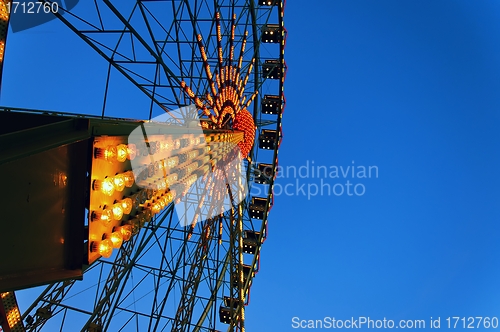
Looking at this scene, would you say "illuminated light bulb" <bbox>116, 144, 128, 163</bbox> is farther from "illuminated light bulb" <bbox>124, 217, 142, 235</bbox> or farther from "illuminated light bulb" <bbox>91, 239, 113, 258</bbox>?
"illuminated light bulb" <bbox>124, 217, 142, 235</bbox>

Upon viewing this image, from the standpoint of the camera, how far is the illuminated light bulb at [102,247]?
3968 mm

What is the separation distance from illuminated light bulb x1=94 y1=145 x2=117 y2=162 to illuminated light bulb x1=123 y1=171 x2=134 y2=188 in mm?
556

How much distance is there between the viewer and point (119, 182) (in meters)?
4.41

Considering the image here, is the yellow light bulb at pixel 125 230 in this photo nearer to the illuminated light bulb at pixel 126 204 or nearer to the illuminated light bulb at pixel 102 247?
the illuminated light bulb at pixel 126 204

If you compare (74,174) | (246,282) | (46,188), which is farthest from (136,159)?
(246,282)

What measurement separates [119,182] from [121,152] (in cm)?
44

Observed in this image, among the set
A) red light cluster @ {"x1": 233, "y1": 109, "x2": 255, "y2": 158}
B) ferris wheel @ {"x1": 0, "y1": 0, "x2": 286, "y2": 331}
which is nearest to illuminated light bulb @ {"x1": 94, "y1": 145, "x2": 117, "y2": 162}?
ferris wheel @ {"x1": 0, "y1": 0, "x2": 286, "y2": 331}

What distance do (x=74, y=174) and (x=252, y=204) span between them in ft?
55.6

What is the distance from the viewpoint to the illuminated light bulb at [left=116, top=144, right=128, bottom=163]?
13.6 ft

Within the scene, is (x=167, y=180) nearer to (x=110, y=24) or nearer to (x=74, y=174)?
(x=74, y=174)

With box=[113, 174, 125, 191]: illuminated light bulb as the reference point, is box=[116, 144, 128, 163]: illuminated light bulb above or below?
above

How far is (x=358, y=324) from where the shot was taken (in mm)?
81062

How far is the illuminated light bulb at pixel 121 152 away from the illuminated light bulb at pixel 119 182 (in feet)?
0.71

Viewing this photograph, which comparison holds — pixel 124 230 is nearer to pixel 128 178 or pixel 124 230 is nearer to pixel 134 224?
pixel 134 224
